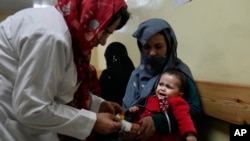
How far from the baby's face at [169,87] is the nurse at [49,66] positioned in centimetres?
46

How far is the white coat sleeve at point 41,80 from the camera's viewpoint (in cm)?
84

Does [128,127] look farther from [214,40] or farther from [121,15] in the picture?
[214,40]

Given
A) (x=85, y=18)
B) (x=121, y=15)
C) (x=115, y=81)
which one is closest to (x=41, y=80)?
(x=85, y=18)

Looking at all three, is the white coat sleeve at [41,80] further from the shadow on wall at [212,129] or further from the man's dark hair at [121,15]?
the shadow on wall at [212,129]

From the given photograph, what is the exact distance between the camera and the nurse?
85cm

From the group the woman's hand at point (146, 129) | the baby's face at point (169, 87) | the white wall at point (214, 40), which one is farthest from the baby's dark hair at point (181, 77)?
the woman's hand at point (146, 129)

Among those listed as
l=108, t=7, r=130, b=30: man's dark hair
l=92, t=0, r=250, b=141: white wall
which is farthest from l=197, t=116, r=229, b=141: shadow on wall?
l=108, t=7, r=130, b=30: man's dark hair

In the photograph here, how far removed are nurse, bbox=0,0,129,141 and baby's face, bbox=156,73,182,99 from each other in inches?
18.0

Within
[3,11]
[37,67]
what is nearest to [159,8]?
[37,67]

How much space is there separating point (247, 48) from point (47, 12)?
2.80 ft

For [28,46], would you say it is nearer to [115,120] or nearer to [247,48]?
[115,120]

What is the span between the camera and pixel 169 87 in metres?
1.41

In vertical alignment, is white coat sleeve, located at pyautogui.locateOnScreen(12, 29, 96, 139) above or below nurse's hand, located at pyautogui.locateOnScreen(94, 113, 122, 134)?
above

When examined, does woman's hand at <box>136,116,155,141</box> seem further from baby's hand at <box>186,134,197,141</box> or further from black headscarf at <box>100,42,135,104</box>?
black headscarf at <box>100,42,135,104</box>
